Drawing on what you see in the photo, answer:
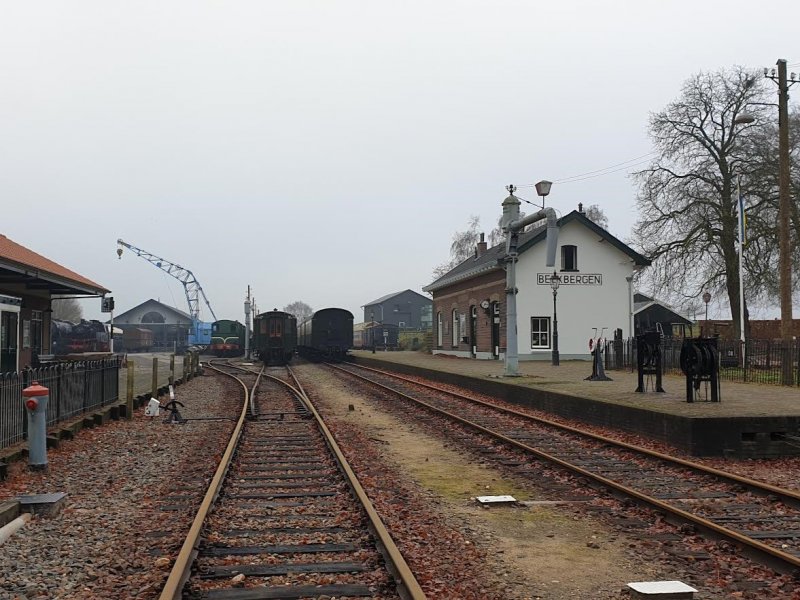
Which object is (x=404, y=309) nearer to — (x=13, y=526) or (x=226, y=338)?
(x=226, y=338)

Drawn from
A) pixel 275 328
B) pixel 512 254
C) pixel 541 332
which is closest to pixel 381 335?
pixel 275 328

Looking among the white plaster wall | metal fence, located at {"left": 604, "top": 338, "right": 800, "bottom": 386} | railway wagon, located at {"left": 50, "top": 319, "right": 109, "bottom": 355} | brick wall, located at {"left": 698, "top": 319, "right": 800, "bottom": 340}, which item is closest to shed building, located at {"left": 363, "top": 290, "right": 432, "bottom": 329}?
railway wagon, located at {"left": 50, "top": 319, "right": 109, "bottom": 355}

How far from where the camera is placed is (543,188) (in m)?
19.5

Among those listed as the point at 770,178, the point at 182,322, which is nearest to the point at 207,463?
the point at 770,178

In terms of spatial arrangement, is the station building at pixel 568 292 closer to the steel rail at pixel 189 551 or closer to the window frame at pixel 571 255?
the window frame at pixel 571 255

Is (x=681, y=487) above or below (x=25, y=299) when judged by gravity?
below

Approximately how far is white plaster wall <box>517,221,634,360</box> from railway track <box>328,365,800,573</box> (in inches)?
760

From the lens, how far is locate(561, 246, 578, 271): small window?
110ft

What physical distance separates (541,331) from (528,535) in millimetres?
27126

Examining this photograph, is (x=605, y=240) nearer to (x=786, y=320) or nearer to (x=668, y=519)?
(x=786, y=320)

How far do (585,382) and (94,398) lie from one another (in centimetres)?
1180

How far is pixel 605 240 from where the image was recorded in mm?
34000

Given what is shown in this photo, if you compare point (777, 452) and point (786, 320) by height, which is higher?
point (786, 320)

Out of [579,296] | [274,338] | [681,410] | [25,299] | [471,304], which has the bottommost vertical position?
[681,410]
